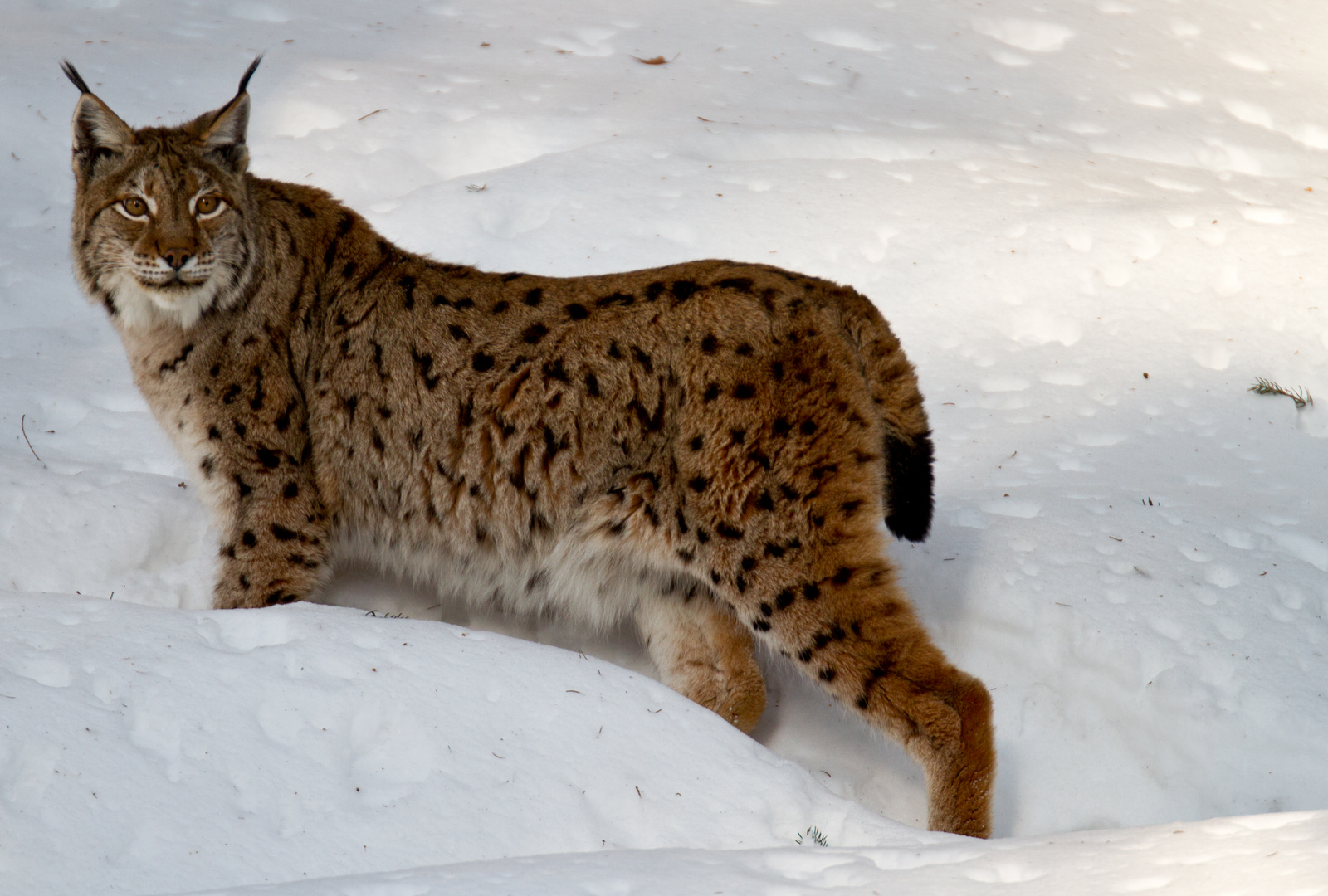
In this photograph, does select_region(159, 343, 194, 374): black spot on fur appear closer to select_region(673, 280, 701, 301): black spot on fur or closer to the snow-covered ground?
the snow-covered ground

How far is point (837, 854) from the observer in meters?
2.98

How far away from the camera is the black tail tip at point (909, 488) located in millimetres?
4047

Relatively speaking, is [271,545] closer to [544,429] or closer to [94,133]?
[544,429]

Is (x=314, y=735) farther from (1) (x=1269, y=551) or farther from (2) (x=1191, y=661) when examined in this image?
(1) (x=1269, y=551)

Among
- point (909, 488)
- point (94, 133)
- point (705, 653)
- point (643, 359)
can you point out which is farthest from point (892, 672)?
point (94, 133)

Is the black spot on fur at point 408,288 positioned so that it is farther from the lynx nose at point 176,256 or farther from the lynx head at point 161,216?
the lynx nose at point 176,256

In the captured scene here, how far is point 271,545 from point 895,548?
7.41 feet

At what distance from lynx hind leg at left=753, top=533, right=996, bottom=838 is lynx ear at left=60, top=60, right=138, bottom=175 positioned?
2.71m

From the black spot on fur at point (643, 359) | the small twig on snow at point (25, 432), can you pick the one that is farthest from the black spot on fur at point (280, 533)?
the black spot on fur at point (643, 359)

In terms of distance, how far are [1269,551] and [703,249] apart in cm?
302

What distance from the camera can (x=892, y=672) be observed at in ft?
12.8

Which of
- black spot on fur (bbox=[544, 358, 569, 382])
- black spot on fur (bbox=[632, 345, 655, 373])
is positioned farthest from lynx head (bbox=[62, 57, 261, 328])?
black spot on fur (bbox=[632, 345, 655, 373])

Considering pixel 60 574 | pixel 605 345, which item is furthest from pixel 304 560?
pixel 605 345

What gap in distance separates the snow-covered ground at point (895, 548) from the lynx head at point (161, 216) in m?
0.83
